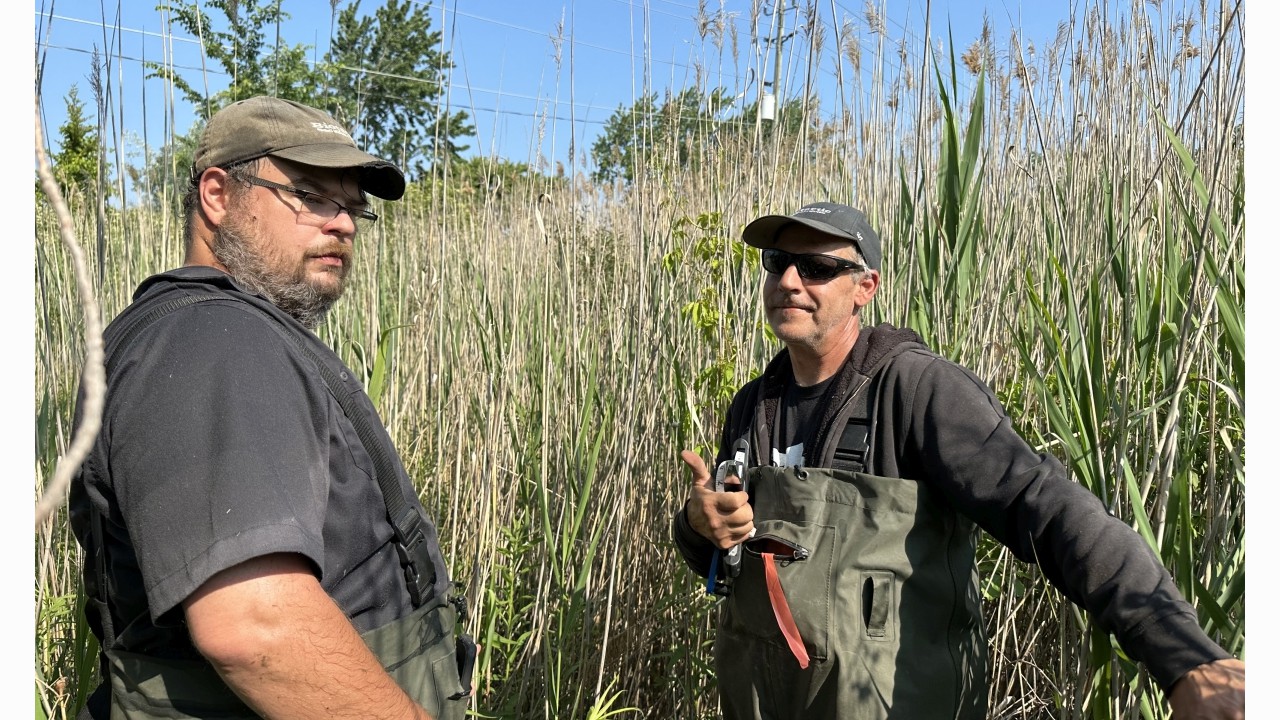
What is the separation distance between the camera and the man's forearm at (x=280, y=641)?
104 centimetres

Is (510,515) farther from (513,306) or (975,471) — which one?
(975,471)

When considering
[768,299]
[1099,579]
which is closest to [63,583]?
[768,299]

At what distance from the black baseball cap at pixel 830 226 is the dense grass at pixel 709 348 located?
0.26m

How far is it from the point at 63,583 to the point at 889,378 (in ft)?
6.80

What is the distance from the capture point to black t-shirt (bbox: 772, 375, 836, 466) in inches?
69.7

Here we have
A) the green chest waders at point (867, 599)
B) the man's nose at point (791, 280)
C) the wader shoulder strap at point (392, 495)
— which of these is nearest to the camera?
the wader shoulder strap at point (392, 495)

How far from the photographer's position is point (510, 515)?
261 centimetres

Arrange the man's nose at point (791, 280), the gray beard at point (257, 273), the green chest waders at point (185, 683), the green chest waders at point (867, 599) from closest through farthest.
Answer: the green chest waders at point (185, 683)
the gray beard at point (257, 273)
the green chest waders at point (867, 599)
the man's nose at point (791, 280)

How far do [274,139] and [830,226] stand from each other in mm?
1051

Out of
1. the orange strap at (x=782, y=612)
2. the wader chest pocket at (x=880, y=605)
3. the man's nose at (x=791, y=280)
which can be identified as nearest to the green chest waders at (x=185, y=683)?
the orange strap at (x=782, y=612)

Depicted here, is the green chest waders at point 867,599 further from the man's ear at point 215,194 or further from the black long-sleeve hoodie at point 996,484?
the man's ear at point 215,194

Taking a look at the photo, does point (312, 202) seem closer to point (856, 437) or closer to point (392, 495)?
point (392, 495)

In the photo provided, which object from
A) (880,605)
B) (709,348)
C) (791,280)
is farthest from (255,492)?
(709,348)

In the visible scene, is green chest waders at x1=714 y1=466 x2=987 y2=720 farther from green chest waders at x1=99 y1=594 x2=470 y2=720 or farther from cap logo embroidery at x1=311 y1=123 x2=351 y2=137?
cap logo embroidery at x1=311 y1=123 x2=351 y2=137
